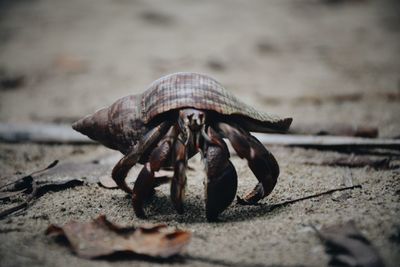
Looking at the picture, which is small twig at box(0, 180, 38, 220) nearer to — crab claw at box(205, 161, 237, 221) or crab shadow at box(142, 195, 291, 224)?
crab shadow at box(142, 195, 291, 224)

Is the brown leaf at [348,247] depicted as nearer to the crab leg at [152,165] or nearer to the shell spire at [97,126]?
the crab leg at [152,165]

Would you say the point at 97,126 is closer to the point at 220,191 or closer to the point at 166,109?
the point at 166,109

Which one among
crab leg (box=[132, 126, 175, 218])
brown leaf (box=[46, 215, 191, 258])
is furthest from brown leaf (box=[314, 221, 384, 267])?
crab leg (box=[132, 126, 175, 218])

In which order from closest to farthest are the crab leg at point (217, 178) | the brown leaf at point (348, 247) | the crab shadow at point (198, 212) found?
1. the brown leaf at point (348, 247)
2. the crab leg at point (217, 178)
3. the crab shadow at point (198, 212)

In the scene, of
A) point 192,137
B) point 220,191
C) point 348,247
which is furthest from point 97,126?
point 348,247

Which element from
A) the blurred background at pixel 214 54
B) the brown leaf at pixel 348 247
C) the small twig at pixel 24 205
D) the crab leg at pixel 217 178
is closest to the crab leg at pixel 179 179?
the crab leg at pixel 217 178
